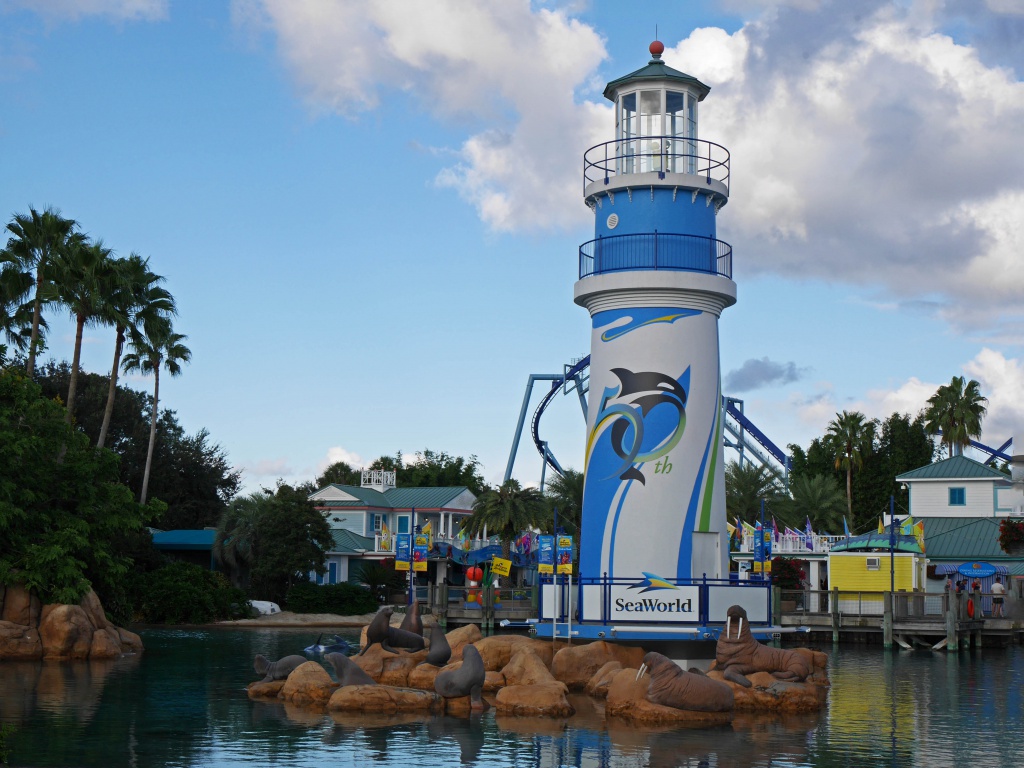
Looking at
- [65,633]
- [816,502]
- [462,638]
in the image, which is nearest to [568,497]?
[816,502]

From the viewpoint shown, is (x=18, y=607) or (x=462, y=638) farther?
(x=18, y=607)

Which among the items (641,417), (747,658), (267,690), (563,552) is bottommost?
(267,690)

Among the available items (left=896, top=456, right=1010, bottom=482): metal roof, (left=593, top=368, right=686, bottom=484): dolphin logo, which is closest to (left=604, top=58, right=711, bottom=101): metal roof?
(left=593, top=368, right=686, bottom=484): dolphin logo

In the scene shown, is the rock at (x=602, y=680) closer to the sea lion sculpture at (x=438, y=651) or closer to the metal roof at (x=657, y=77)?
the sea lion sculpture at (x=438, y=651)

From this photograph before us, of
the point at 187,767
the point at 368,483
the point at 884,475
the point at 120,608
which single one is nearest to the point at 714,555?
the point at 187,767

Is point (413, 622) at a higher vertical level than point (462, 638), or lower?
higher

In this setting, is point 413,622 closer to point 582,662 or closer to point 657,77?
point 582,662

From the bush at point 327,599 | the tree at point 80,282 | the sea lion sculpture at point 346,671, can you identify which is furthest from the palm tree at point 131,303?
the sea lion sculpture at point 346,671

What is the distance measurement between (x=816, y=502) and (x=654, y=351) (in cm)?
4561

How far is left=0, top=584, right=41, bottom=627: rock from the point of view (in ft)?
114

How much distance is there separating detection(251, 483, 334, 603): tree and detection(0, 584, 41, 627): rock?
1062 inches

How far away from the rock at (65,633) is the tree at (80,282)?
43.3 ft

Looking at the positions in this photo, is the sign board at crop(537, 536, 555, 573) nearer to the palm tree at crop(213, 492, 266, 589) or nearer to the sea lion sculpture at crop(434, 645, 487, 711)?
the sea lion sculpture at crop(434, 645, 487, 711)

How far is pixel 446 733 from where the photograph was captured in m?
21.0
